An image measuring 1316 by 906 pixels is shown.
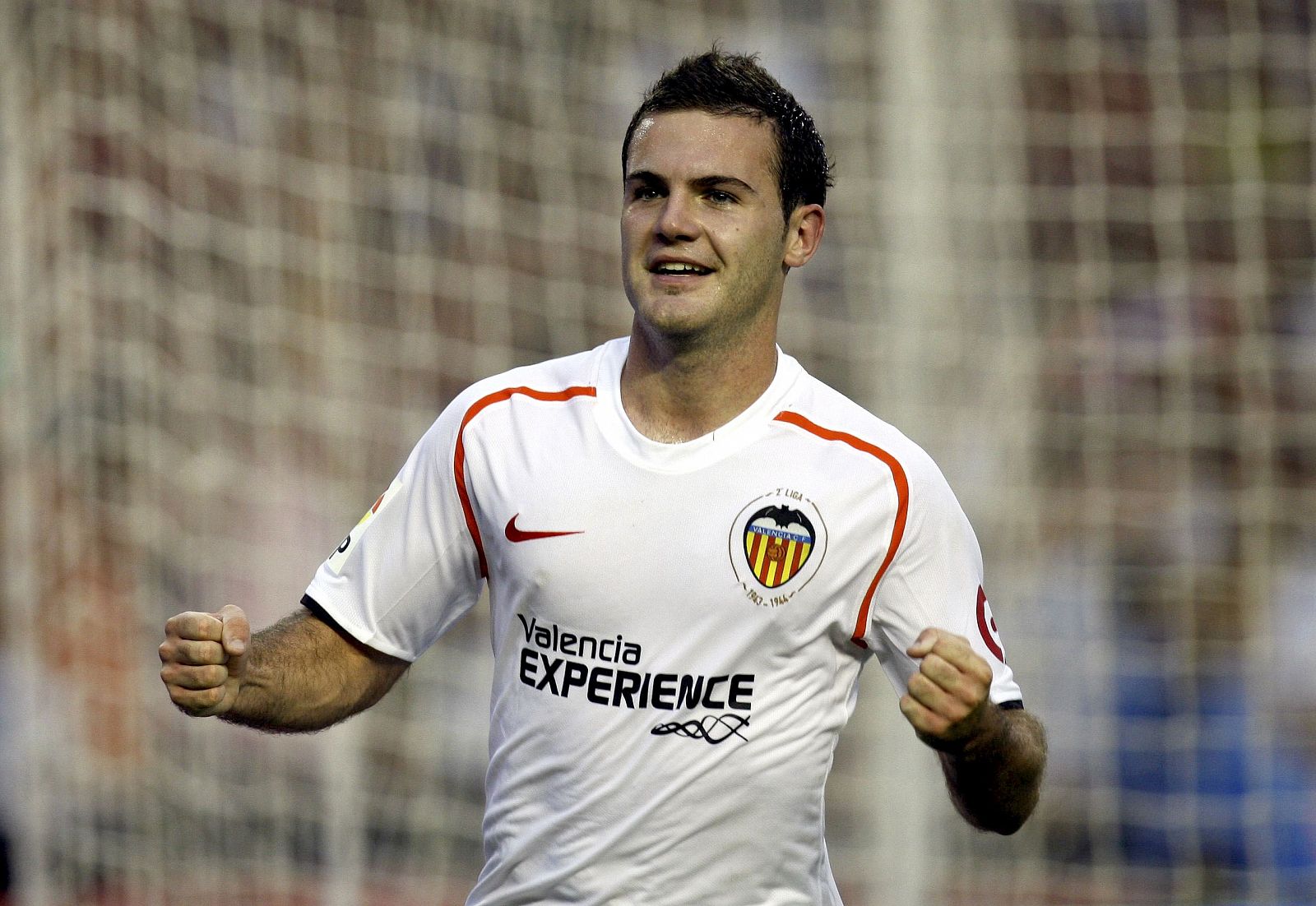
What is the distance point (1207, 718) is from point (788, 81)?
296cm

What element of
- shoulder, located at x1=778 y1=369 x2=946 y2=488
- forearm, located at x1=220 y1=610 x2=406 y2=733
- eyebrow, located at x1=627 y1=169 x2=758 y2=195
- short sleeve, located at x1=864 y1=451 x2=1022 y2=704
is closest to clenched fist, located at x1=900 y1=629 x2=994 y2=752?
short sleeve, located at x1=864 y1=451 x2=1022 y2=704

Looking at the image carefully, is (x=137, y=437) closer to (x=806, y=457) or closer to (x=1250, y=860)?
(x=806, y=457)

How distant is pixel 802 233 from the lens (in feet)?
10.0

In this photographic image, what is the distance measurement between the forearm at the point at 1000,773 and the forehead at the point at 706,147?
3.21ft

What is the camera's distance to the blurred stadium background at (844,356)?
19.1ft

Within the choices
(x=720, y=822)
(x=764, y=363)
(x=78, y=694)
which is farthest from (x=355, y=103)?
(x=720, y=822)

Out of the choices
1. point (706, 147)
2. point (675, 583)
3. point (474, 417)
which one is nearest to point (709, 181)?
point (706, 147)

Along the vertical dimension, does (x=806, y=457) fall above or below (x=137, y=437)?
below

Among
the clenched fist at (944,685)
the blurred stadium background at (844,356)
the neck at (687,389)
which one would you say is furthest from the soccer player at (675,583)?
the blurred stadium background at (844,356)

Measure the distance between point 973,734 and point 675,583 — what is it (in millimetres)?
530

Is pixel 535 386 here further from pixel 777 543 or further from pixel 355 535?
pixel 777 543

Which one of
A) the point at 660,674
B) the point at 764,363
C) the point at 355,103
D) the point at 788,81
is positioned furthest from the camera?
the point at 788,81

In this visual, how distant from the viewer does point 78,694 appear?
5688 millimetres

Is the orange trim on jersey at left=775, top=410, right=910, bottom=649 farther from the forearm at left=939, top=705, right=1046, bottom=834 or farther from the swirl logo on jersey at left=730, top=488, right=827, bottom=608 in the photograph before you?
the forearm at left=939, top=705, right=1046, bottom=834
